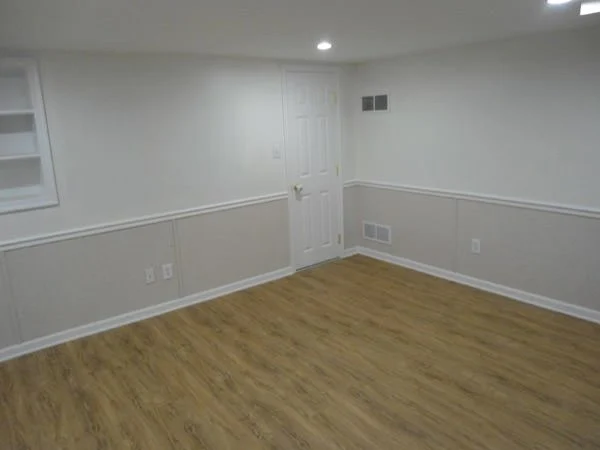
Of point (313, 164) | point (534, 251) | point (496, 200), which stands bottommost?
point (534, 251)

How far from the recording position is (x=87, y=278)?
12.0ft

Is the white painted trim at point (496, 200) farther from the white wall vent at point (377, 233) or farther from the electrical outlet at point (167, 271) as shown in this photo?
the electrical outlet at point (167, 271)

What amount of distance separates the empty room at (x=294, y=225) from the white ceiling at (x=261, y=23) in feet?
0.09

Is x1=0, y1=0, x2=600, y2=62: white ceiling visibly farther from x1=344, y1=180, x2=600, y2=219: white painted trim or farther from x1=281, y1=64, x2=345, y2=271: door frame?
x1=344, y1=180, x2=600, y2=219: white painted trim

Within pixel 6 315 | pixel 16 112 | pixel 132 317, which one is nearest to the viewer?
pixel 16 112

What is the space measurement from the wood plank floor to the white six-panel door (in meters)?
0.99

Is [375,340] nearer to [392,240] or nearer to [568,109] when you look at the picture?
[392,240]

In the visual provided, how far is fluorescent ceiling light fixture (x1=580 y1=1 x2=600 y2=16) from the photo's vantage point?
2573 millimetres

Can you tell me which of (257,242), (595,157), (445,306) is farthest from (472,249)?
(257,242)

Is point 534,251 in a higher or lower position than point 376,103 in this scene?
lower

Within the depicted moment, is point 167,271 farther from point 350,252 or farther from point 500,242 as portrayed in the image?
point 500,242

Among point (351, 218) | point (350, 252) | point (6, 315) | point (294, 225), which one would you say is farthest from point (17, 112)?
point (350, 252)

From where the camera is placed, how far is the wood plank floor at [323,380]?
8.11 ft

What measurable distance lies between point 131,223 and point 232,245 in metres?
0.98
